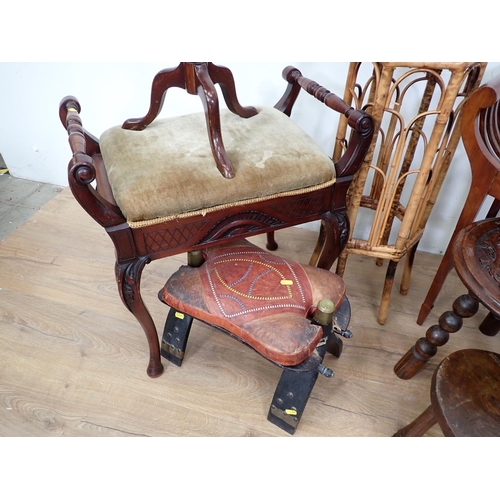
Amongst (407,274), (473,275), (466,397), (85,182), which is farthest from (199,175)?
(407,274)

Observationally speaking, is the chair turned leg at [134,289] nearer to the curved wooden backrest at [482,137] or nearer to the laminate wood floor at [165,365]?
the laminate wood floor at [165,365]

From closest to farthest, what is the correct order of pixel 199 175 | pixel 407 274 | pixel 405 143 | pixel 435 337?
pixel 199 175
pixel 435 337
pixel 405 143
pixel 407 274

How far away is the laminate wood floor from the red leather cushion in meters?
0.30

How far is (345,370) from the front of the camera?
3.71 ft

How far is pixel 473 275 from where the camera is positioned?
0.71m

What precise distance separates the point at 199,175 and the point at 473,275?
56 centimetres

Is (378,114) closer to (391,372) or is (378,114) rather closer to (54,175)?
(391,372)

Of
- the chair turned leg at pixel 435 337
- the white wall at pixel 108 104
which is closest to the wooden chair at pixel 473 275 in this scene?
the chair turned leg at pixel 435 337

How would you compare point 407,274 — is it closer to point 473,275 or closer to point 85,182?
point 473,275

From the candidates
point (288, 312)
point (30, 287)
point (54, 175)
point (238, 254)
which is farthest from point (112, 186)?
point (54, 175)

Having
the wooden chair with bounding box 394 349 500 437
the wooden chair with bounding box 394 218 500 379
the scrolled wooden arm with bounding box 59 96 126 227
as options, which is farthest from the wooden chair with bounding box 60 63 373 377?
the wooden chair with bounding box 394 349 500 437

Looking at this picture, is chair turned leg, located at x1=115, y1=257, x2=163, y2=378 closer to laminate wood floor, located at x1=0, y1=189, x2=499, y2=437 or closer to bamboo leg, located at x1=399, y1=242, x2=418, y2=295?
laminate wood floor, located at x1=0, y1=189, x2=499, y2=437

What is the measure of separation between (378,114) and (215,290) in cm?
55

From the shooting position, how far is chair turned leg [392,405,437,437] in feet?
2.67
